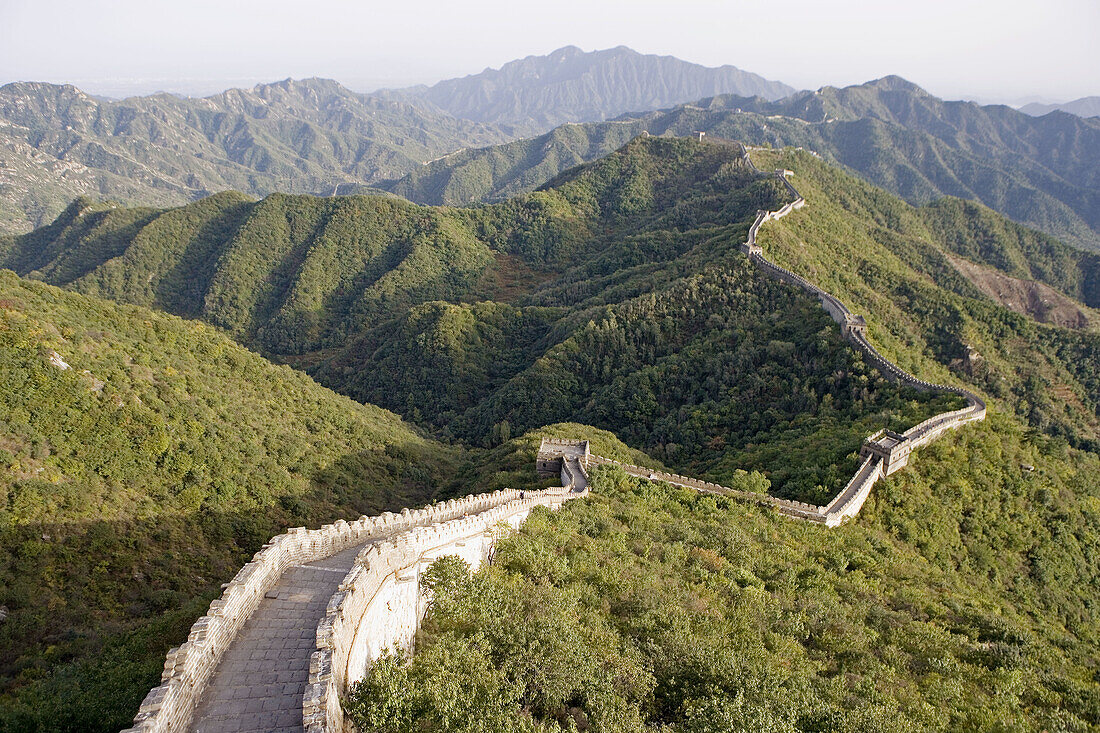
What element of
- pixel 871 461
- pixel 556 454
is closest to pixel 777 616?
pixel 871 461

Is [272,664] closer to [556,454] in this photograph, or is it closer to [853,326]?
[556,454]

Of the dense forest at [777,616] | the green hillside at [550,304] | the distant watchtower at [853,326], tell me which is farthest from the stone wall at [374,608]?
the distant watchtower at [853,326]

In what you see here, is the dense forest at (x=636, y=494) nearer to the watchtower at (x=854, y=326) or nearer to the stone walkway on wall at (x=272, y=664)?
the watchtower at (x=854, y=326)

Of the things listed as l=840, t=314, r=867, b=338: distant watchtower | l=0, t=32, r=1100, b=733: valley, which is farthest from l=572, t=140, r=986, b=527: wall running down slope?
l=840, t=314, r=867, b=338: distant watchtower

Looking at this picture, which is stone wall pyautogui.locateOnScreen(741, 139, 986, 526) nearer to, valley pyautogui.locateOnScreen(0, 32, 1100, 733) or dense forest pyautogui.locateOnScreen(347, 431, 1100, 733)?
valley pyautogui.locateOnScreen(0, 32, 1100, 733)

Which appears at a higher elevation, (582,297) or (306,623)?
(306,623)

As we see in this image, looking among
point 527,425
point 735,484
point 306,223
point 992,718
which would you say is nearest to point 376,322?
point 306,223
